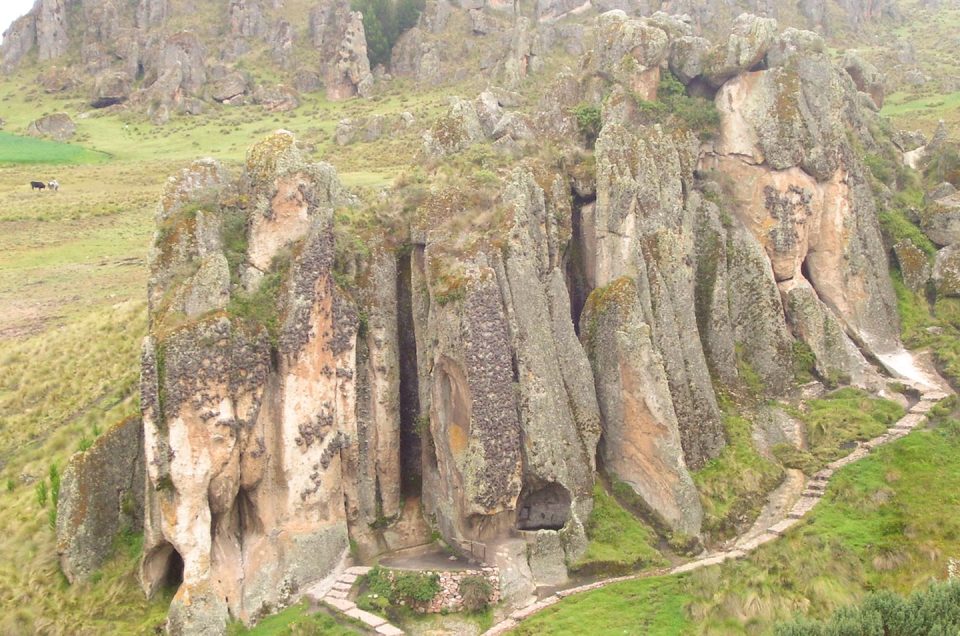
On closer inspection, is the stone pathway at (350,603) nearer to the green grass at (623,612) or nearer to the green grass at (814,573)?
the green grass at (623,612)

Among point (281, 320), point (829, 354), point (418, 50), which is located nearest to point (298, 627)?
point (281, 320)

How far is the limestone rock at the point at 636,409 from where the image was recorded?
83.5ft

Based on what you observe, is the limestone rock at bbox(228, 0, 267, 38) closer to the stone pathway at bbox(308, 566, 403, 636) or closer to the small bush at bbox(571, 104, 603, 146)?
the small bush at bbox(571, 104, 603, 146)

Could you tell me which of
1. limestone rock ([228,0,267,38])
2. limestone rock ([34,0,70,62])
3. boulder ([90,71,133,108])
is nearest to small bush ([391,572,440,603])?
boulder ([90,71,133,108])

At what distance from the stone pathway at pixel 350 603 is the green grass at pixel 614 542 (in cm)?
576

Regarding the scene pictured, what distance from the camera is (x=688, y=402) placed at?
27.8 m

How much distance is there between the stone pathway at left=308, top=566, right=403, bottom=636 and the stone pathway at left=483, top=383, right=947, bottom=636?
2.57 m

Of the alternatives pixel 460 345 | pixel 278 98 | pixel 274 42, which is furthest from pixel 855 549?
pixel 274 42

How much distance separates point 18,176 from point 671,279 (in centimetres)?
6195

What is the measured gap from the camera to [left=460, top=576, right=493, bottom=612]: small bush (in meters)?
21.7

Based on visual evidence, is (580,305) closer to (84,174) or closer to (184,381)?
(184,381)

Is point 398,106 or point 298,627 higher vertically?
point 398,106

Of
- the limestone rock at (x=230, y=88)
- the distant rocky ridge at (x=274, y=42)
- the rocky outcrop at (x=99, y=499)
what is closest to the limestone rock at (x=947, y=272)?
the rocky outcrop at (x=99, y=499)

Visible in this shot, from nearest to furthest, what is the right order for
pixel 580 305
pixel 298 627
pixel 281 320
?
pixel 298 627, pixel 281 320, pixel 580 305
